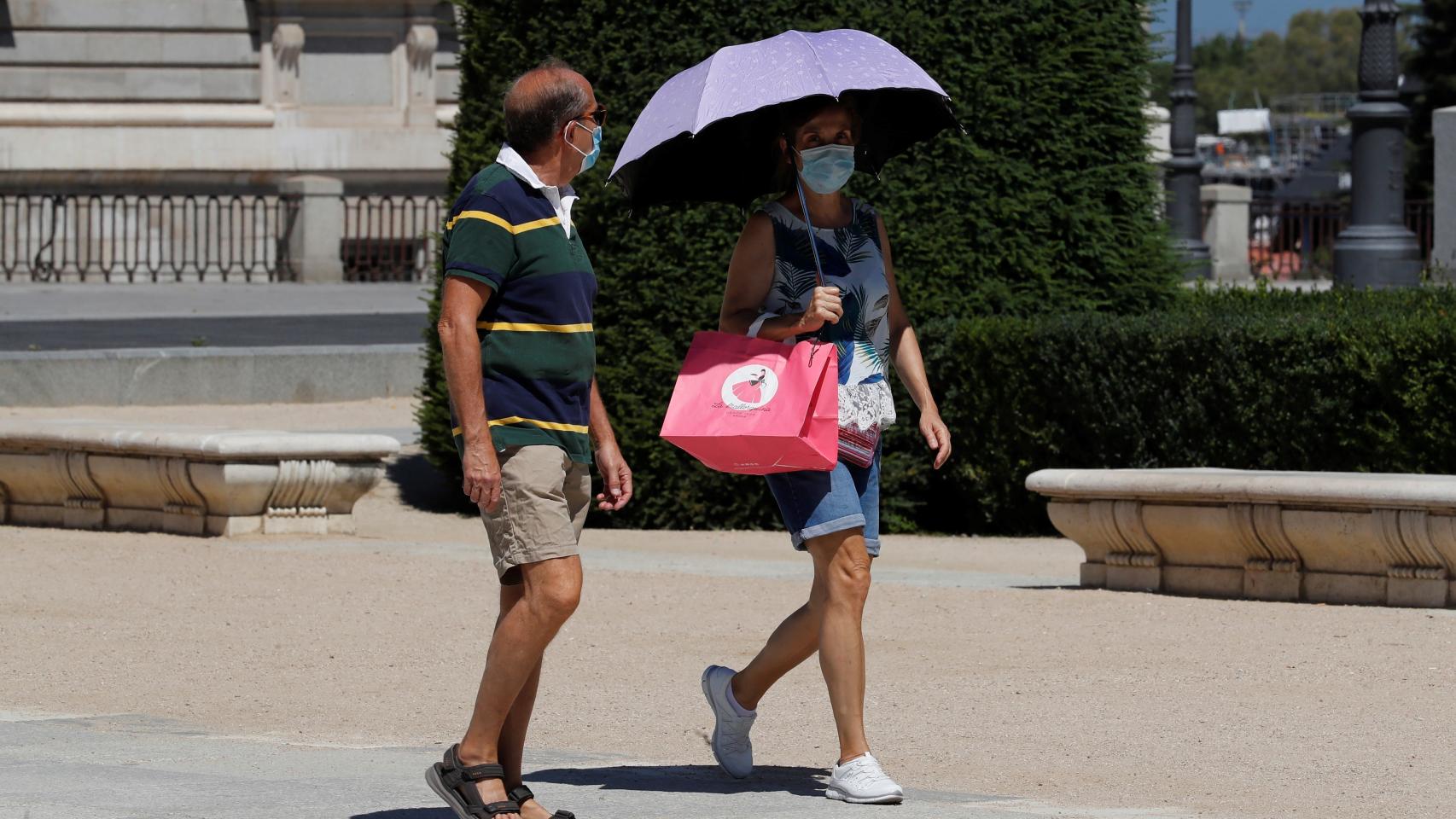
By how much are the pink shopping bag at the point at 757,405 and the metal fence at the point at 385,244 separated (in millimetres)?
21819

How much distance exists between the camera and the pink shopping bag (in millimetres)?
4945

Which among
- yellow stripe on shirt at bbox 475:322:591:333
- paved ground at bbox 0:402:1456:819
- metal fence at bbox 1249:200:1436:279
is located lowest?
metal fence at bbox 1249:200:1436:279

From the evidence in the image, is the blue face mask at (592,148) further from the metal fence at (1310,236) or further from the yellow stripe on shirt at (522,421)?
the metal fence at (1310,236)

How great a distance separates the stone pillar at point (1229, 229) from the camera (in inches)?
1299

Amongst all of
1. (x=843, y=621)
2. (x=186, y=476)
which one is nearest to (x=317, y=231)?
(x=186, y=476)

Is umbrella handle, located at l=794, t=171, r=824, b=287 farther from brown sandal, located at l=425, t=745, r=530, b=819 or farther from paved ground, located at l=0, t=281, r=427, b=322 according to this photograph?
paved ground, located at l=0, t=281, r=427, b=322

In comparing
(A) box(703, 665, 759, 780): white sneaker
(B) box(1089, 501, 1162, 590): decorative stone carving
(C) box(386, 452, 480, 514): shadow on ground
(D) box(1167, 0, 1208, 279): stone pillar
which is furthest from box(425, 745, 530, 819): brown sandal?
(D) box(1167, 0, 1208, 279): stone pillar

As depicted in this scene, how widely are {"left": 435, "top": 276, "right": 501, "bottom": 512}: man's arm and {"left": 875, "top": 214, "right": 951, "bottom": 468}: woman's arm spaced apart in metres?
1.20

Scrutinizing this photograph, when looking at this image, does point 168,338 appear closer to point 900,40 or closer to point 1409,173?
point 900,40

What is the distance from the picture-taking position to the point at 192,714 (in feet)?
21.1

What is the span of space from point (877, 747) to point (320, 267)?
21667 millimetres

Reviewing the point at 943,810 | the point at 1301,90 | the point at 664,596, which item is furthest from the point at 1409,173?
the point at 1301,90

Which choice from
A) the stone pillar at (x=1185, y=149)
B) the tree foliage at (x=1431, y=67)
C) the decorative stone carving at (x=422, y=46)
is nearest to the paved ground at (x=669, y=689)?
the stone pillar at (x=1185, y=149)

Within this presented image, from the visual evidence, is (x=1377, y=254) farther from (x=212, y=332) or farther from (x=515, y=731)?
(x=515, y=731)
